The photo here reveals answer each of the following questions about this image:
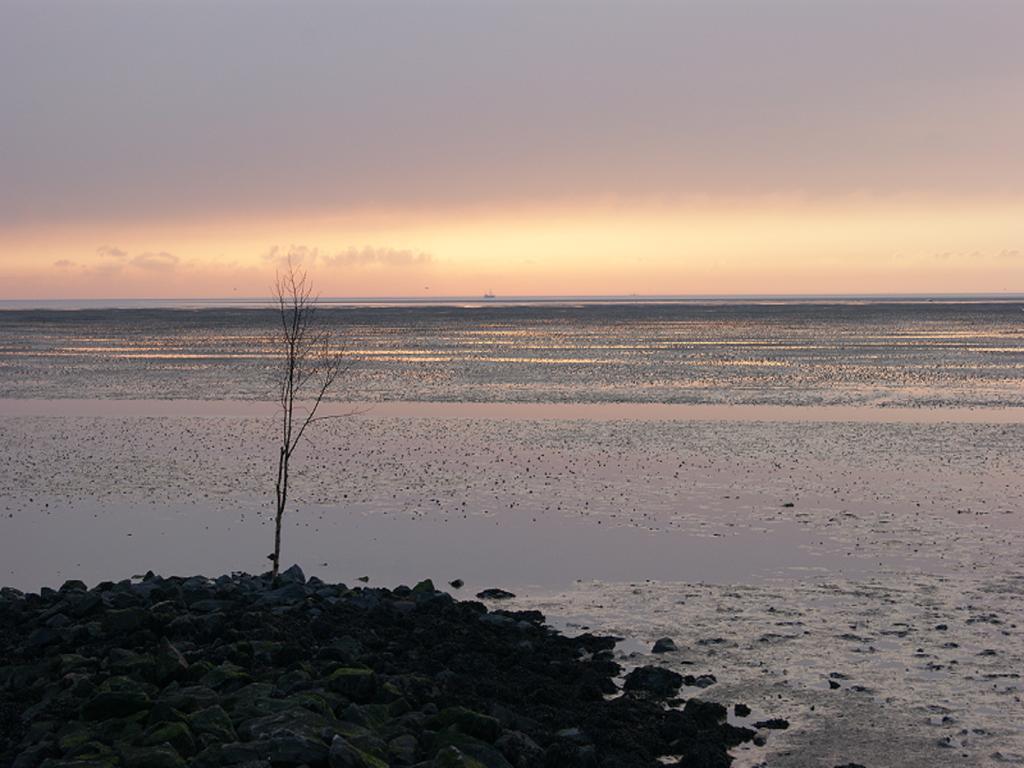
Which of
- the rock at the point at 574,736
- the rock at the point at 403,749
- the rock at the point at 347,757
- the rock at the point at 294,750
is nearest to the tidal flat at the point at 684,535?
the rock at the point at 574,736

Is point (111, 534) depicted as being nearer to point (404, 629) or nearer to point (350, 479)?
point (350, 479)

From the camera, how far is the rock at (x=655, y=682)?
42.8ft

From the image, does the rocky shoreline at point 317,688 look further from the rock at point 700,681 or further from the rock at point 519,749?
the rock at point 700,681

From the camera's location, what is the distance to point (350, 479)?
2711cm

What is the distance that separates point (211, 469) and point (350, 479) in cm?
415

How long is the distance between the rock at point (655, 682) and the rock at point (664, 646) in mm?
1173

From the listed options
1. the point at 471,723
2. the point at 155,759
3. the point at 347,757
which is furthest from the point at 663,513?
the point at 155,759

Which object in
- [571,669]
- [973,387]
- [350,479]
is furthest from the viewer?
[973,387]

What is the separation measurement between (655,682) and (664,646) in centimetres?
154

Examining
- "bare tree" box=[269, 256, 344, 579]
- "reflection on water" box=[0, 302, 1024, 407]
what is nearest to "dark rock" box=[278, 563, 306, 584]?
"bare tree" box=[269, 256, 344, 579]

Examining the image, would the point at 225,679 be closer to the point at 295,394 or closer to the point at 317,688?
the point at 317,688

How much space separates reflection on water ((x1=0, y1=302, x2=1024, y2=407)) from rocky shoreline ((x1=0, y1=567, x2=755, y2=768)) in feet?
96.6

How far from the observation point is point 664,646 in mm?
14633

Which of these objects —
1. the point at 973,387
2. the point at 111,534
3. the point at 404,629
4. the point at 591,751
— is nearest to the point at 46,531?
the point at 111,534
